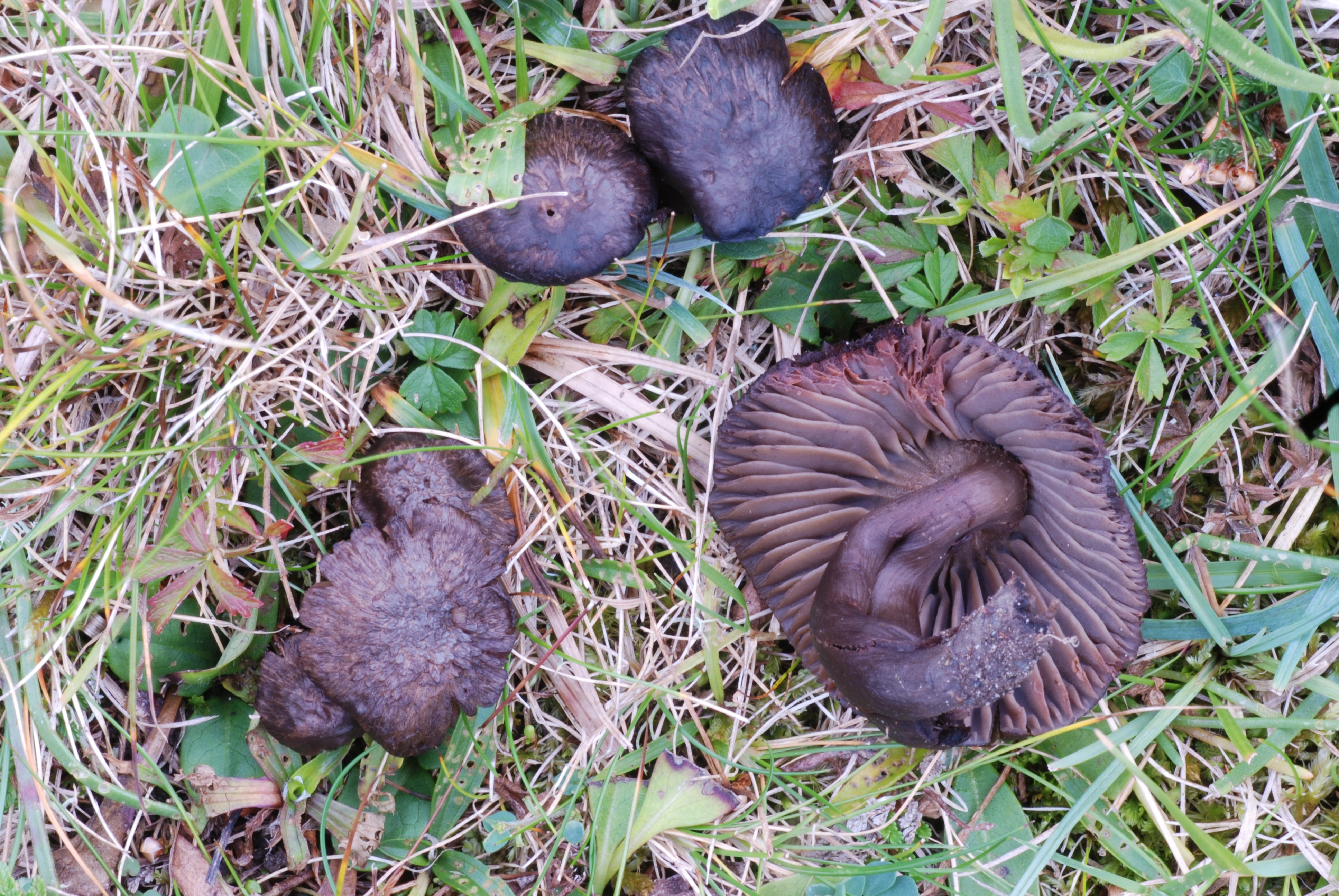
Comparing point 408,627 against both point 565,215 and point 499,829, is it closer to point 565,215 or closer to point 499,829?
point 499,829

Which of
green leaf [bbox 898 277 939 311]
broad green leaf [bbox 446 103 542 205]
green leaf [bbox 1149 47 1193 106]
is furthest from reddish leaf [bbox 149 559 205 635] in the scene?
green leaf [bbox 1149 47 1193 106]

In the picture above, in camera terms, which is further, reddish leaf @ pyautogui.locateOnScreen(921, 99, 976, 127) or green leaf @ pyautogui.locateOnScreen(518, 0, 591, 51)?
reddish leaf @ pyautogui.locateOnScreen(921, 99, 976, 127)

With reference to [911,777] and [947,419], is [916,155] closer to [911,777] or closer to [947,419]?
[947,419]

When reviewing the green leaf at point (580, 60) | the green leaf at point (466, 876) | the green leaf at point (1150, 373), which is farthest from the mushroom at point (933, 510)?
the green leaf at point (466, 876)

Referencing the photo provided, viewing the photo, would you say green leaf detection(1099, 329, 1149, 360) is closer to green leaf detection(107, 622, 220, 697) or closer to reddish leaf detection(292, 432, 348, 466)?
reddish leaf detection(292, 432, 348, 466)

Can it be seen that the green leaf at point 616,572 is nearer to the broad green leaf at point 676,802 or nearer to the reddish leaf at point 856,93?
the broad green leaf at point 676,802

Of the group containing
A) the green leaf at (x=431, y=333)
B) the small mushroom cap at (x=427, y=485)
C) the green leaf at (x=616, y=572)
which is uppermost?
the green leaf at (x=431, y=333)
